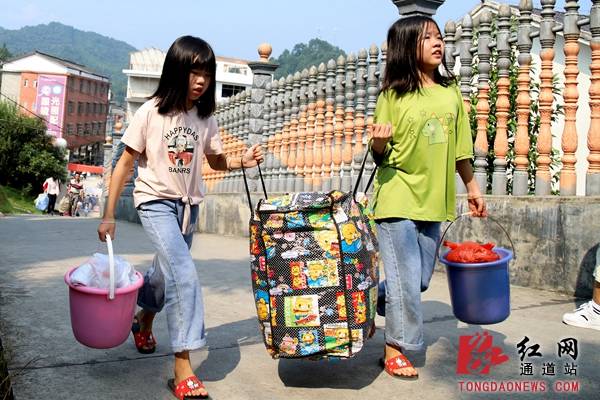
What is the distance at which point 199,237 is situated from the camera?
10.5 metres

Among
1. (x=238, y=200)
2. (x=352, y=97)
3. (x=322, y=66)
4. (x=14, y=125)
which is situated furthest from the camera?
(x=14, y=125)

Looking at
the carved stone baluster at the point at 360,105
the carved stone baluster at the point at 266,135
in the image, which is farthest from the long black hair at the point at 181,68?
the carved stone baluster at the point at 266,135

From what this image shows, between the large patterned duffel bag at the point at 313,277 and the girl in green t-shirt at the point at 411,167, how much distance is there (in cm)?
39

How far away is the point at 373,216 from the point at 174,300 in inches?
40.9

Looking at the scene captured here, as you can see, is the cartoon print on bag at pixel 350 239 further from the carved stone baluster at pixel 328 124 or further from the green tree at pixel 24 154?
the green tree at pixel 24 154

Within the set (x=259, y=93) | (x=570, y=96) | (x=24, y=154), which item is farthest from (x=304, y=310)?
(x=24, y=154)

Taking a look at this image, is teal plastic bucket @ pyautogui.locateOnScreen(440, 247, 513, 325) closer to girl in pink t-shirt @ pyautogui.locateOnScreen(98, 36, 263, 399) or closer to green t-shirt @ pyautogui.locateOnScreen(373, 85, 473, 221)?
green t-shirt @ pyautogui.locateOnScreen(373, 85, 473, 221)

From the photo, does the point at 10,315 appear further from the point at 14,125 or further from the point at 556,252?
the point at 14,125

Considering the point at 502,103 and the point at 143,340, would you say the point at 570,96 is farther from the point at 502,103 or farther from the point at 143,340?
the point at 143,340

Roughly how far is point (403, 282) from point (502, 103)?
3.12m

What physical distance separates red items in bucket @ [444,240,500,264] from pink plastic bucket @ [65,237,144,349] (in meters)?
1.51

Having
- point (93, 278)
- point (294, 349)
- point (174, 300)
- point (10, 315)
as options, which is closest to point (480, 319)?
point (294, 349)

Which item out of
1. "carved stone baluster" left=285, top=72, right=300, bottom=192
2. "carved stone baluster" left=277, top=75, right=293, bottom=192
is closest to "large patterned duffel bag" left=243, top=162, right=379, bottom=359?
"carved stone baluster" left=285, top=72, right=300, bottom=192

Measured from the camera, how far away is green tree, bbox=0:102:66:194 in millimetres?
47031
